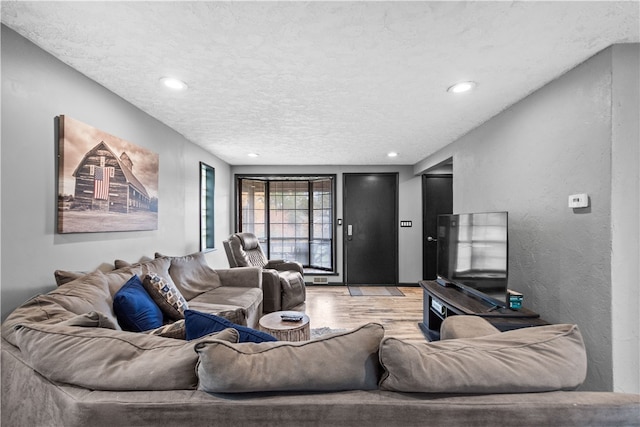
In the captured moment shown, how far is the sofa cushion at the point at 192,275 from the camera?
2.87 meters

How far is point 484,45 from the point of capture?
163 centimetres

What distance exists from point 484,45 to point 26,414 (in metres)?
2.63

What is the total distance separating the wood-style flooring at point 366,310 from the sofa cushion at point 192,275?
4.32 ft

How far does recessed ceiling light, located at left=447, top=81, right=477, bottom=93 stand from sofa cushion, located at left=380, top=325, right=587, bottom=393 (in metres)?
1.79

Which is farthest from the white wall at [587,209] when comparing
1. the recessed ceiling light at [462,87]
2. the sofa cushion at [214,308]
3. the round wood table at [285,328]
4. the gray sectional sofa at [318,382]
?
the sofa cushion at [214,308]

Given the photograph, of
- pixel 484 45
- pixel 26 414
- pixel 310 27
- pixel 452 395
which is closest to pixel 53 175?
pixel 26 414

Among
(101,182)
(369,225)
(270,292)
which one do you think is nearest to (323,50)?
(101,182)

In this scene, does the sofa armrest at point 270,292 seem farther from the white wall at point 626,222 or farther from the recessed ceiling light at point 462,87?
the white wall at point 626,222

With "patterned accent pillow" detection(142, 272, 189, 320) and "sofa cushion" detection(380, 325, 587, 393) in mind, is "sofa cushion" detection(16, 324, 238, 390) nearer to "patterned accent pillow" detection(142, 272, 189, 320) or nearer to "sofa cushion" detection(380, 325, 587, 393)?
"sofa cushion" detection(380, 325, 587, 393)

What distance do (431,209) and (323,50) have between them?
445cm

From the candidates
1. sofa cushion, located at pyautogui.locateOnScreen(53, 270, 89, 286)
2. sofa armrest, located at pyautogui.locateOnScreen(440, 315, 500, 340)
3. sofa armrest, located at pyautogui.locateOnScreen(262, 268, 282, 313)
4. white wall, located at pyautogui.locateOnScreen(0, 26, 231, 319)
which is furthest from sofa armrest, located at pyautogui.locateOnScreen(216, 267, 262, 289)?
sofa armrest, located at pyautogui.locateOnScreen(440, 315, 500, 340)

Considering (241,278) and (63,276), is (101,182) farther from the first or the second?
(241,278)

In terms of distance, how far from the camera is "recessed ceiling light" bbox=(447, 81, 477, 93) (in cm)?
212

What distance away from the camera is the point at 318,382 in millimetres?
850
